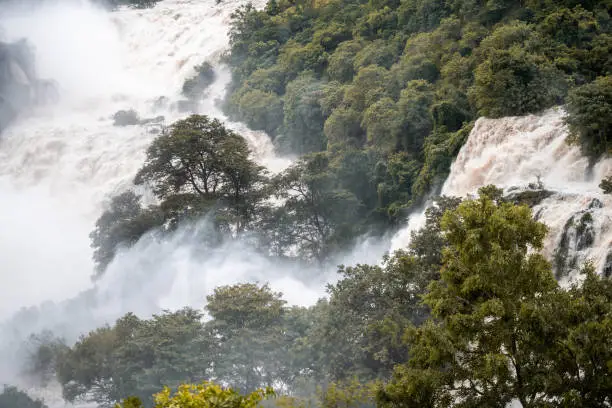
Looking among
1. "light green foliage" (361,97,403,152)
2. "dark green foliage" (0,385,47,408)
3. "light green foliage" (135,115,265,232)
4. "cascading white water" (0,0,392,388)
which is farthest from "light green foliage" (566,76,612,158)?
"dark green foliage" (0,385,47,408)

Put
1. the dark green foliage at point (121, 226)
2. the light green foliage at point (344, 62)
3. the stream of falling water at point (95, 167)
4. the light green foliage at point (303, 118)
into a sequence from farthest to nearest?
the light green foliage at point (344, 62)
the light green foliage at point (303, 118)
the dark green foliage at point (121, 226)
the stream of falling water at point (95, 167)

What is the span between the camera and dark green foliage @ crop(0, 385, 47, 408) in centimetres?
2572

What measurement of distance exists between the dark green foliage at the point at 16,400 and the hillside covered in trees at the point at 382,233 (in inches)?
67.3

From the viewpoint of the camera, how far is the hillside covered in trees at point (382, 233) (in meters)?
9.55

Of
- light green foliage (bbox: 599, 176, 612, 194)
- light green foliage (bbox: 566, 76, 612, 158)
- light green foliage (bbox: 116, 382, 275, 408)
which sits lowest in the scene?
light green foliage (bbox: 599, 176, 612, 194)

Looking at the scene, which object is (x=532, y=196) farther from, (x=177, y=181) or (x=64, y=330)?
(x=64, y=330)

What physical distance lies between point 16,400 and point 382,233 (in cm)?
1747

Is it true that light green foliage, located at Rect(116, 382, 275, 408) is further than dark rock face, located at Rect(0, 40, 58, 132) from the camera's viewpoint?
No

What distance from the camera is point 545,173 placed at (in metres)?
20.7

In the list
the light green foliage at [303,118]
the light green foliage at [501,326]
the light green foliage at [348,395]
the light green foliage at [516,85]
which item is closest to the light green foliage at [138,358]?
the light green foliage at [348,395]

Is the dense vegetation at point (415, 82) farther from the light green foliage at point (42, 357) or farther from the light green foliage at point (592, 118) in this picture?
the light green foliage at point (42, 357)

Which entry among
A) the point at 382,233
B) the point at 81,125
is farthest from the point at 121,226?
the point at 81,125

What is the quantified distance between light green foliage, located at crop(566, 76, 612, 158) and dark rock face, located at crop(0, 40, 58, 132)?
55.1m

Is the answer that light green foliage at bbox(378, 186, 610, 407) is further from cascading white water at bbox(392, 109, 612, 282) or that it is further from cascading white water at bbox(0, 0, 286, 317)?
cascading white water at bbox(0, 0, 286, 317)
